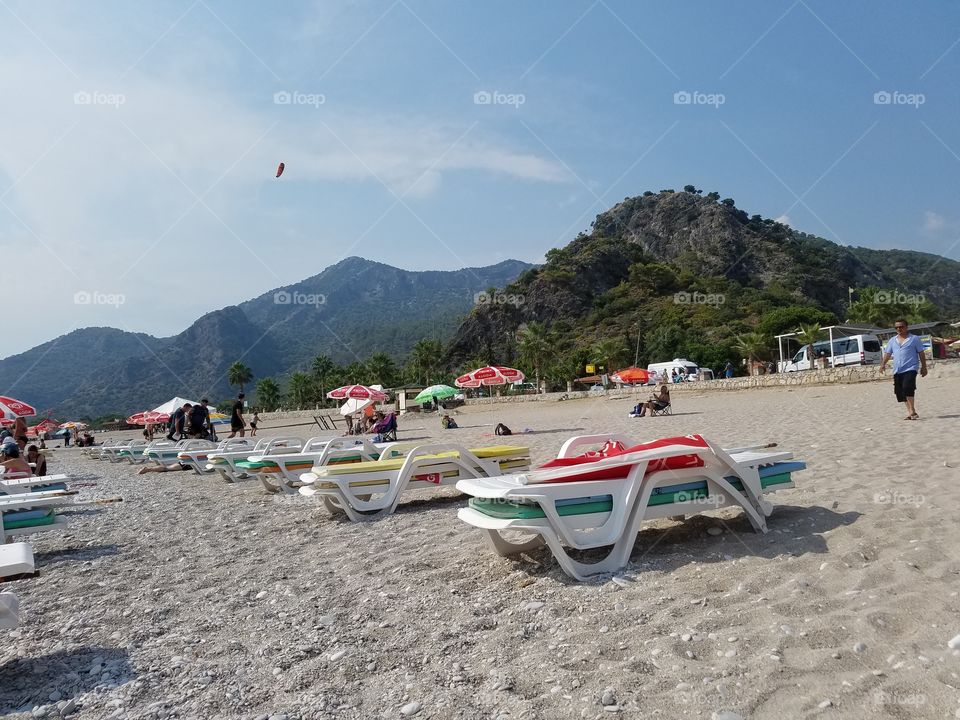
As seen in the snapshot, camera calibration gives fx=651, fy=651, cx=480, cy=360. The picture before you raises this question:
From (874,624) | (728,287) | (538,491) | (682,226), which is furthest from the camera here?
(682,226)

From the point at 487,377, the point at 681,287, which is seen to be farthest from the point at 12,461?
the point at 681,287

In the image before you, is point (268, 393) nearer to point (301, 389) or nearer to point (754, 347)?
point (301, 389)

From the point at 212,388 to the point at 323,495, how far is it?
441 feet

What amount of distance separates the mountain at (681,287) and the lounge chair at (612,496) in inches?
2066

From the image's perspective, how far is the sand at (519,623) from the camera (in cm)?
259

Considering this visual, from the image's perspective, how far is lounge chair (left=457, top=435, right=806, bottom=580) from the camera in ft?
12.7

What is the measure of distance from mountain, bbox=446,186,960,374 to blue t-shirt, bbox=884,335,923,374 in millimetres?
45428

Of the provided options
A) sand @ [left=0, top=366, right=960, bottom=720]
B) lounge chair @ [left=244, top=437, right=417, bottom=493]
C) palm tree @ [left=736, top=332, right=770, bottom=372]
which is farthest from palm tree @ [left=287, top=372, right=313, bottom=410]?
sand @ [left=0, top=366, right=960, bottom=720]

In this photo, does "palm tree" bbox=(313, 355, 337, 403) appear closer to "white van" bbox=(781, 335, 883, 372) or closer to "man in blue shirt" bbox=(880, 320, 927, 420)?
"white van" bbox=(781, 335, 883, 372)

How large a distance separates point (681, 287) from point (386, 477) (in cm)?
9304

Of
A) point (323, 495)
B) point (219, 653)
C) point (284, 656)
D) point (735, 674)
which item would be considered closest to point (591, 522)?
point (735, 674)

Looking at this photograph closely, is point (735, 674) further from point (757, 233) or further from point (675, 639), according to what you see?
point (757, 233)

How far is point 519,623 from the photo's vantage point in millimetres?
3426

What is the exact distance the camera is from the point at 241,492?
33.0 feet
